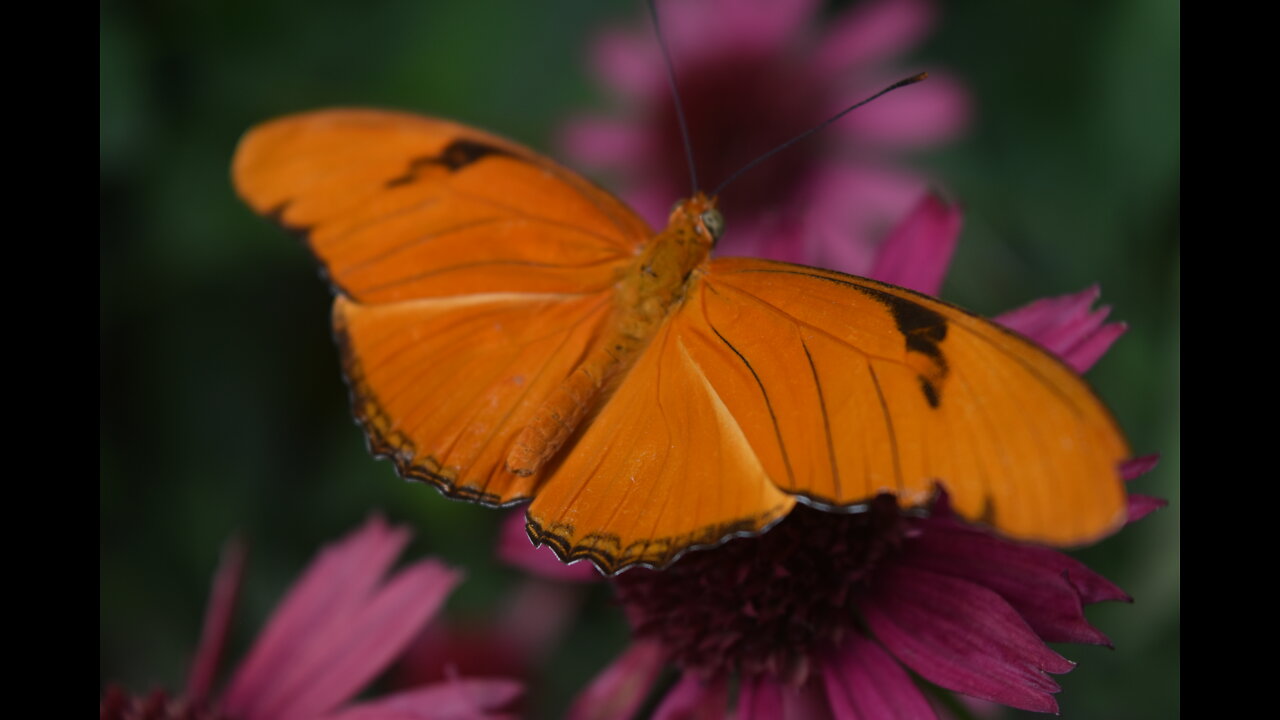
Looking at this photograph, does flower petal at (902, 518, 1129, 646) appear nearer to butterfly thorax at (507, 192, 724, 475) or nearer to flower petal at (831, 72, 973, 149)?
butterfly thorax at (507, 192, 724, 475)

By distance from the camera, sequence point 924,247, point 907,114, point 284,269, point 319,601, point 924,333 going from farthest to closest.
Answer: point 907,114, point 284,269, point 319,601, point 924,247, point 924,333

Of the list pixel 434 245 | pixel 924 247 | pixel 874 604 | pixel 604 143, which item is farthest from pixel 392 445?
pixel 604 143

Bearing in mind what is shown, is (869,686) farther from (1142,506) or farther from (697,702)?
(1142,506)

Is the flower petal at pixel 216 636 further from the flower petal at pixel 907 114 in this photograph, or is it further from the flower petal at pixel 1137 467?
the flower petal at pixel 907 114

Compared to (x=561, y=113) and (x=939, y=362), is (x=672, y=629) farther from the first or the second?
(x=561, y=113)

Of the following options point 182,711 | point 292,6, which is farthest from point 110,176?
point 182,711

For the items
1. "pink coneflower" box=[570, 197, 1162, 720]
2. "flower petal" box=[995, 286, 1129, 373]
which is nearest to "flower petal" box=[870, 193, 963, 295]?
"pink coneflower" box=[570, 197, 1162, 720]

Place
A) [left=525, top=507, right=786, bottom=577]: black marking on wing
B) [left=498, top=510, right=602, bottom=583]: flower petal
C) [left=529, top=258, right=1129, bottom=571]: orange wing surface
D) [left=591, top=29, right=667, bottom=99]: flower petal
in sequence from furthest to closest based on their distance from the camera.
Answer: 1. [left=591, top=29, right=667, bottom=99]: flower petal
2. [left=498, top=510, right=602, bottom=583]: flower petal
3. [left=525, top=507, right=786, bottom=577]: black marking on wing
4. [left=529, top=258, right=1129, bottom=571]: orange wing surface

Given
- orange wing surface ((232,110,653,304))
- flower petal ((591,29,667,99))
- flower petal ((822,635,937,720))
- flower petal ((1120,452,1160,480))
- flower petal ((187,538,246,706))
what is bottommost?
flower petal ((187,538,246,706))
